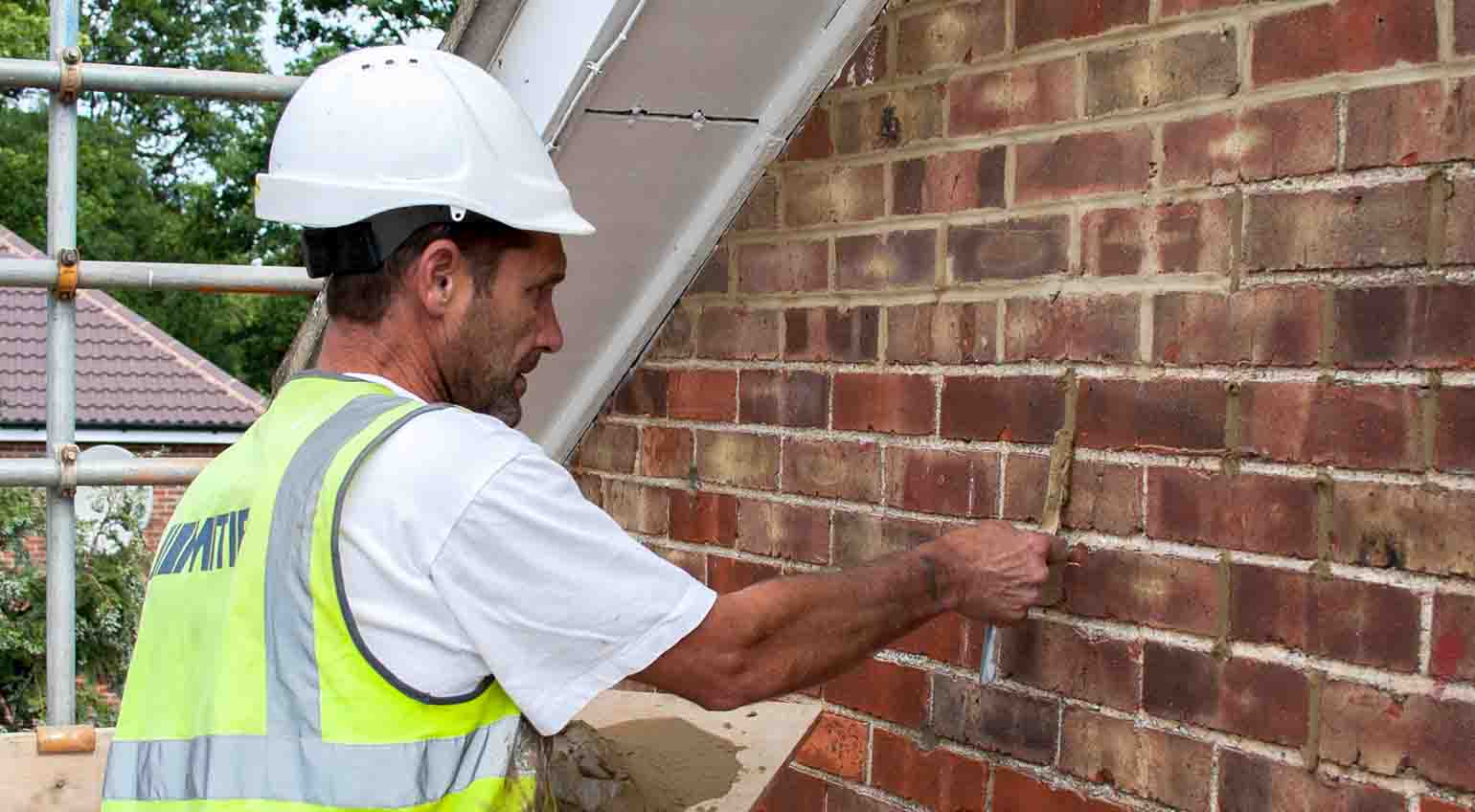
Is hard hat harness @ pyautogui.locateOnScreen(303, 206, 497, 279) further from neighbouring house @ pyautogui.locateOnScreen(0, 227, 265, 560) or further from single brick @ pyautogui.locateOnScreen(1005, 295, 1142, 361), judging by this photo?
neighbouring house @ pyautogui.locateOnScreen(0, 227, 265, 560)

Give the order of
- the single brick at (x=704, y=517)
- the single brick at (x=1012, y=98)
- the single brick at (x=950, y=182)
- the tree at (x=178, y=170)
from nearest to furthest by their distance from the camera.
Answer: the single brick at (x=1012, y=98) < the single brick at (x=950, y=182) < the single brick at (x=704, y=517) < the tree at (x=178, y=170)

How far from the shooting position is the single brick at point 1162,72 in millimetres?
2148

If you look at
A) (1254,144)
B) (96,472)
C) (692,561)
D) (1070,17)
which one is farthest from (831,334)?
(96,472)

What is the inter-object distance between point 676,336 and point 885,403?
0.71 metres

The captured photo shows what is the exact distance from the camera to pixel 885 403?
274 centimetres

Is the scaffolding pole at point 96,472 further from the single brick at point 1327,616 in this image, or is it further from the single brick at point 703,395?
the single brick at point 1327,616

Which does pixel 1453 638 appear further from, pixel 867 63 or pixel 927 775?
pixel 867 63

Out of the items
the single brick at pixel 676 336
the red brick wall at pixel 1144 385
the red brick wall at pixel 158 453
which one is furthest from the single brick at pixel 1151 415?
the red brick wall at pixel 158 453

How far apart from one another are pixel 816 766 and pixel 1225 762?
97 cm

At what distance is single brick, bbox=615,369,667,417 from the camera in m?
3.35

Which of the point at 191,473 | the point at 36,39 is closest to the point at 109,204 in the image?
the point at 36,39

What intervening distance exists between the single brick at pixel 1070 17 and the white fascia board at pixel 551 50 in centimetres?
64

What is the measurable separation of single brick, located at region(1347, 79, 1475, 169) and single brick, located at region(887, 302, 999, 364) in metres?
0.69

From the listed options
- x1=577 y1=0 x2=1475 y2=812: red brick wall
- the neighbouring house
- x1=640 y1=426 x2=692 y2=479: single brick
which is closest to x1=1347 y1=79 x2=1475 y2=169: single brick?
x1=577 y1=0 x2=1475 y2=812: red brick wall
